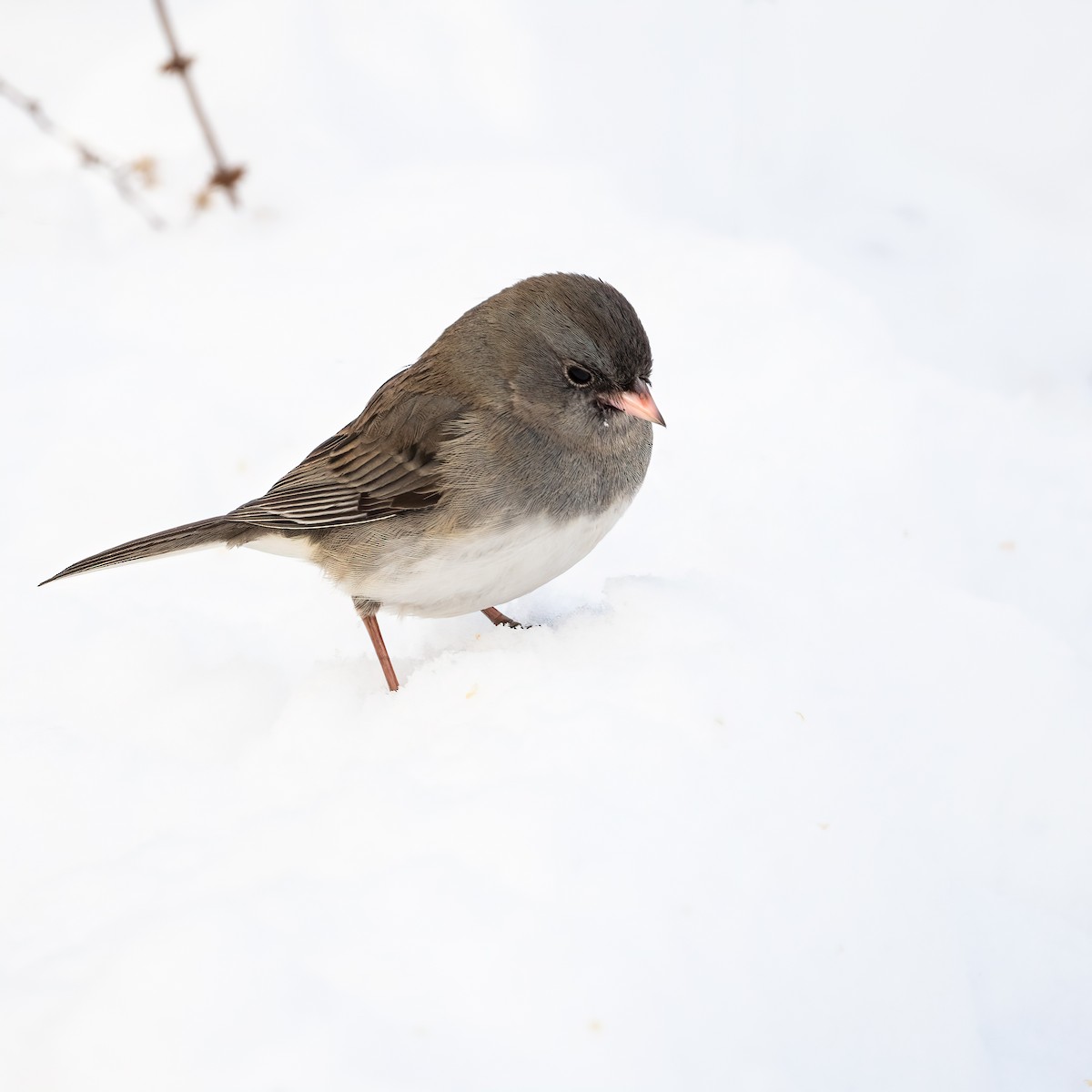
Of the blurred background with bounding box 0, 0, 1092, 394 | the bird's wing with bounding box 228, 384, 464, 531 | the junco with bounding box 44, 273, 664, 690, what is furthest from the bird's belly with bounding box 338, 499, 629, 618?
the blurred background with bounding box 0, 0, 1092, 394

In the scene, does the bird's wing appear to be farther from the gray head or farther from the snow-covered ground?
the snow-covered ground

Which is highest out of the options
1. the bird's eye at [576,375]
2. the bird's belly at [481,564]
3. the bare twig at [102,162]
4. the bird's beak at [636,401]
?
the bare twig at [102,162]

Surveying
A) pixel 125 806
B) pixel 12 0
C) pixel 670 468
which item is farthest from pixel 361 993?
pixel 12 0

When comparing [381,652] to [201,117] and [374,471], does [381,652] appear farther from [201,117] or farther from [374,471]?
[201,117]

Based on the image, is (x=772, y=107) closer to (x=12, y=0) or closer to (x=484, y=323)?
(x=484, y=323)

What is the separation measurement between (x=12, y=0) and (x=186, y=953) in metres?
6.14

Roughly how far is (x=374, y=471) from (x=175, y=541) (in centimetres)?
68

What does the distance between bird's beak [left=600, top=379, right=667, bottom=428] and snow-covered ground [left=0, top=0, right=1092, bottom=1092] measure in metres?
0.47

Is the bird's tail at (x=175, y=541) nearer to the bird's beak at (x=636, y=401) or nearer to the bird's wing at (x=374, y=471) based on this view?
the bird's wing at (x=374, y=471)

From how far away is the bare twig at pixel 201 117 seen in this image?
5.38m

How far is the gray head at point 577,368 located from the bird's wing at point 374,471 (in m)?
0.20

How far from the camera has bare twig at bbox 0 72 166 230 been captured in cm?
576

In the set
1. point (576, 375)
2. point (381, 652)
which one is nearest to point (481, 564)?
point (381, 652)

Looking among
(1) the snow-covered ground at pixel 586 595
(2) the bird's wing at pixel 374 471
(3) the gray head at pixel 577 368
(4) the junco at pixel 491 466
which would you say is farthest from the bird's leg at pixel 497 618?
(3) the gray head at pixel 577 368
